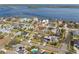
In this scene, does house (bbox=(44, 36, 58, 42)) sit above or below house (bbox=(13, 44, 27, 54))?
above

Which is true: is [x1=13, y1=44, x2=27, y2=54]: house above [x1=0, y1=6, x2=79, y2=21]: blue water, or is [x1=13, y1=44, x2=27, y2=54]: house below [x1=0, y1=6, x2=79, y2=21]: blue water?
below

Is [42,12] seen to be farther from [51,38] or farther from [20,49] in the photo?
[20,49]

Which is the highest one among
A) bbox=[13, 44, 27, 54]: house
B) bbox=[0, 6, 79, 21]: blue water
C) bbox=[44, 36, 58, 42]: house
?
bbox=[0, 6, 79, 21]: blue water

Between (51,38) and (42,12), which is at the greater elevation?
(42,12)

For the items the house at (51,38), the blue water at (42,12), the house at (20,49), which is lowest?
the house at (20,49)

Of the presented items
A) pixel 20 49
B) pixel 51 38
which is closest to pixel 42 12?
pixel 51 38

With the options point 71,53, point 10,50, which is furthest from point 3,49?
point 71,53
